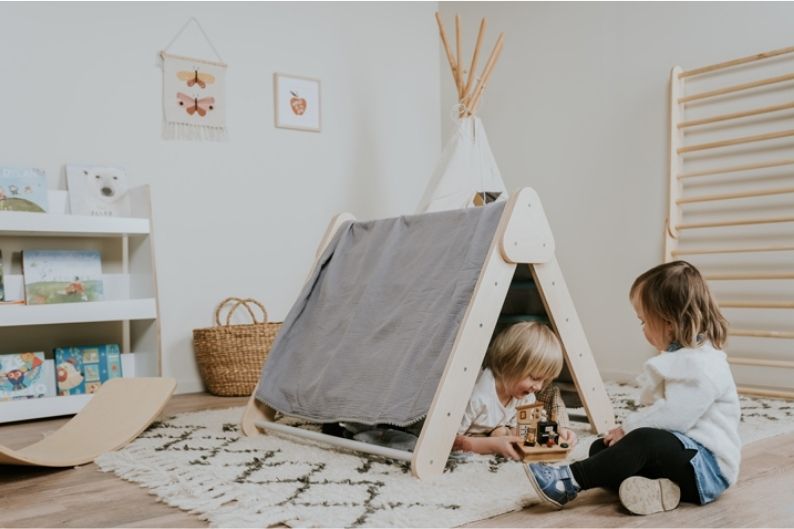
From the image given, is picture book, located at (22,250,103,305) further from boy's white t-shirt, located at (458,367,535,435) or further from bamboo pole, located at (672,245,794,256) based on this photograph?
bamboo pole, located at (672,245,794,256)

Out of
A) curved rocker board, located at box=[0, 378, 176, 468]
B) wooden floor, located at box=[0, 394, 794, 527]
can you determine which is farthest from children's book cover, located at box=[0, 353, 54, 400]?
wooden floor, located at box=[0, 394, 794, 527]

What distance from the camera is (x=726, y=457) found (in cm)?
147

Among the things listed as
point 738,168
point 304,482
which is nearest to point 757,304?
point 738,168

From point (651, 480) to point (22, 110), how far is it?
2614 millimetres

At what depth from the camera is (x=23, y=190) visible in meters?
2.78

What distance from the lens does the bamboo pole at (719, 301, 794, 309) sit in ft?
8.93

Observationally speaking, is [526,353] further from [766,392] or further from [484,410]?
[766,392]

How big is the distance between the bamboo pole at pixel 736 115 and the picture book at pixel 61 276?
95.1 inches

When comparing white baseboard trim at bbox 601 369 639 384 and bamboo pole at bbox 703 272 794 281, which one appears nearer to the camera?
bamboo pole at bbox 703 272 794 281

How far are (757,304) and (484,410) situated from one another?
1429 mm

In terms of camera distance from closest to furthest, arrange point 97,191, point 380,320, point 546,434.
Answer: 1. point 546,434
2. point 380,320
3. point 97,191

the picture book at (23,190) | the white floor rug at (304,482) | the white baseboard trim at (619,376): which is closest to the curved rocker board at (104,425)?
the white floor rug at (304,482)

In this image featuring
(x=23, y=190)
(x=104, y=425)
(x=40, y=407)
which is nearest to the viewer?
(x=104, y=425)

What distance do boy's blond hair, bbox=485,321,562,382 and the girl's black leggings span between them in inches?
18.4
